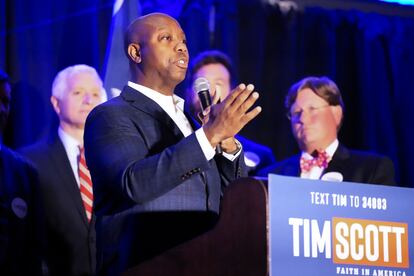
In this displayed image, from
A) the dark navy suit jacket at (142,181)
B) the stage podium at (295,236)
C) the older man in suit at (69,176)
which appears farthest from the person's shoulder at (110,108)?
the older man in suit at (69,176)

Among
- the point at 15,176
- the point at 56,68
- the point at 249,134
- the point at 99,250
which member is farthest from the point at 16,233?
the point at 249,134

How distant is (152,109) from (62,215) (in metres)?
1.52

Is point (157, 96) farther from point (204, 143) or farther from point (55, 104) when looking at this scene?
point (55, 104)

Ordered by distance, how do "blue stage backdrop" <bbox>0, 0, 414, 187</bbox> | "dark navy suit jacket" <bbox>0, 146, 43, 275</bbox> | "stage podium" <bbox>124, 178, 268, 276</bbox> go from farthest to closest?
"blue stage backdrop" <bbox>0, 0, 414, 187</bbox> < "dark navy suit jacket" <bbox>0, 146, 43, 275</bbox> < "stage podium" <bbox>124, 178, 268, 276</bbox>

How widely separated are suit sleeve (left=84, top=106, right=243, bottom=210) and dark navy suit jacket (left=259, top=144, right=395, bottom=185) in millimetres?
1811

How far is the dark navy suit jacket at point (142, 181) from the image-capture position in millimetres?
2285

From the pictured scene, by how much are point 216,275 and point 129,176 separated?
1.32 feet

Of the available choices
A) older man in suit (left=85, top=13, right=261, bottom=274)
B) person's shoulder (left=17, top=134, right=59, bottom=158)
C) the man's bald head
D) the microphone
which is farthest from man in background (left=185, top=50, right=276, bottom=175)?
the microphone

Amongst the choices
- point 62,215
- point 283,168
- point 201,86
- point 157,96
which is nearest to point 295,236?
point 201,86

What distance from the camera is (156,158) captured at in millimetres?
2309

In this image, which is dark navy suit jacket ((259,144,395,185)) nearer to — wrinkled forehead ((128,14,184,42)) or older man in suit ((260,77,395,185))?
older man in suit ((260,77,395,185))

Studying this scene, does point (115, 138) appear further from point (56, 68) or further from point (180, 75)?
point (56, 68)

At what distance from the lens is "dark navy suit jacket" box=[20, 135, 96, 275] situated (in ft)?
12.6

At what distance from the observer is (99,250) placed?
8.00ft
